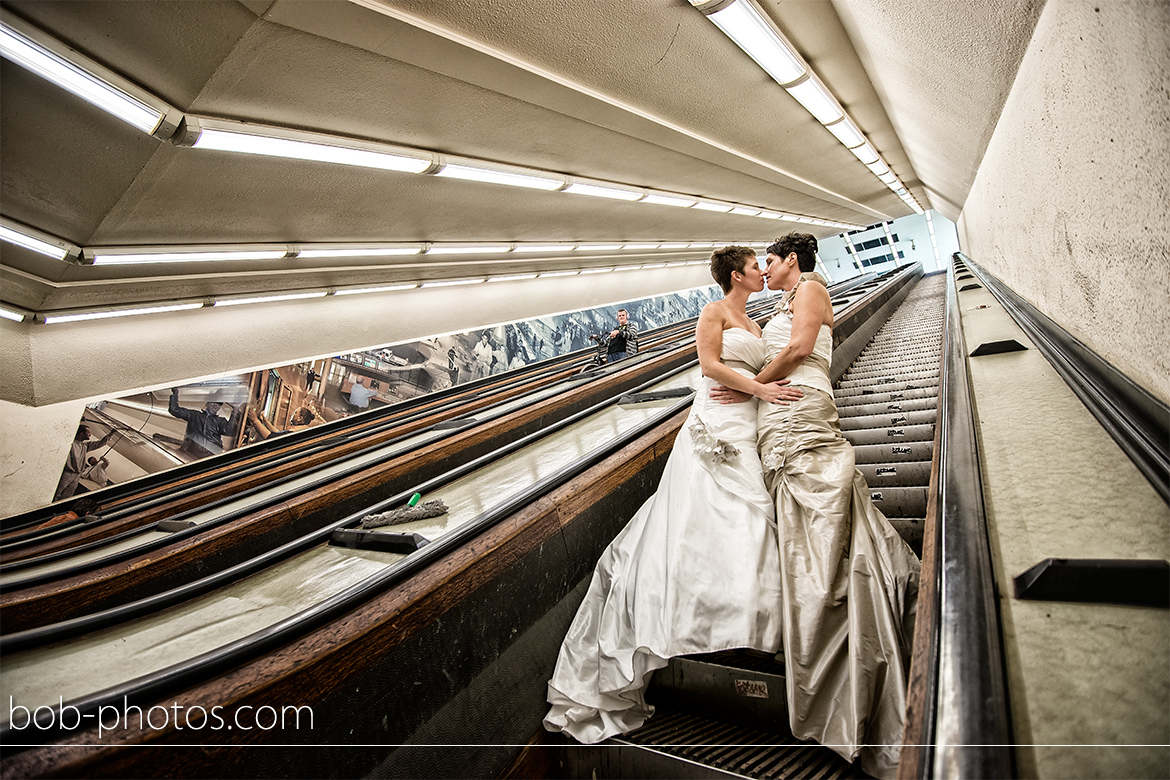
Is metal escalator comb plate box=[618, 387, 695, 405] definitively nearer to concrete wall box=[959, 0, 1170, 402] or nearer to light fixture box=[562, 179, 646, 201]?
concrete wall box=[959, 0, 1170, 402]

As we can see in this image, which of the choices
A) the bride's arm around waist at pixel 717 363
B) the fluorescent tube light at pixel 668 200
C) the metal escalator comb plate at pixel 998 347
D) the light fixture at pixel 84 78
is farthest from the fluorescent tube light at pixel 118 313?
the metal escalator comb plate at pixel 998 347

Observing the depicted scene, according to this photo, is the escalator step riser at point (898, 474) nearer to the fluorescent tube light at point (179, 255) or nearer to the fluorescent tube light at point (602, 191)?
the fluorescent tube light at point (602, 191)

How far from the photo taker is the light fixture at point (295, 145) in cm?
344

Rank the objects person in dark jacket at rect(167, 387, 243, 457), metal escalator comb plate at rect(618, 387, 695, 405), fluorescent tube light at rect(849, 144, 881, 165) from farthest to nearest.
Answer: fluorescent tube light at rect(849, 144, 881, 165)
person in dark jacket at rect(167, 387, 243, 457)
metal escalator comb plate at rect(618, 387, 695, 405)

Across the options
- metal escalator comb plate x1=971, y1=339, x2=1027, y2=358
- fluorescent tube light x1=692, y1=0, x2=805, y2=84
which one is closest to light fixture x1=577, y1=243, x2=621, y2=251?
fluorescent tube light x1=692, y1=0, x2=805, y2=84

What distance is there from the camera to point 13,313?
525 centimetres

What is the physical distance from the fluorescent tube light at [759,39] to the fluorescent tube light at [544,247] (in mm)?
4727

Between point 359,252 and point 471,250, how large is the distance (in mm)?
1806

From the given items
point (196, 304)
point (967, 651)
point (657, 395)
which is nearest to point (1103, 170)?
point (967, 651)

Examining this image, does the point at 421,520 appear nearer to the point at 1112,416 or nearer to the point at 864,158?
the point at 1112,416

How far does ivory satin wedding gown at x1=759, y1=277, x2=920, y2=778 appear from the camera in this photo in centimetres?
135

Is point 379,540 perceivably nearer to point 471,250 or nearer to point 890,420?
point 890,420

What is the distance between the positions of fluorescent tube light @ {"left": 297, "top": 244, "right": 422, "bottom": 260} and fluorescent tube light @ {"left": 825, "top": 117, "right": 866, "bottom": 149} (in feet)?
19.6

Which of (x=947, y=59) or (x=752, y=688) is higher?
(x=947, y=59)
